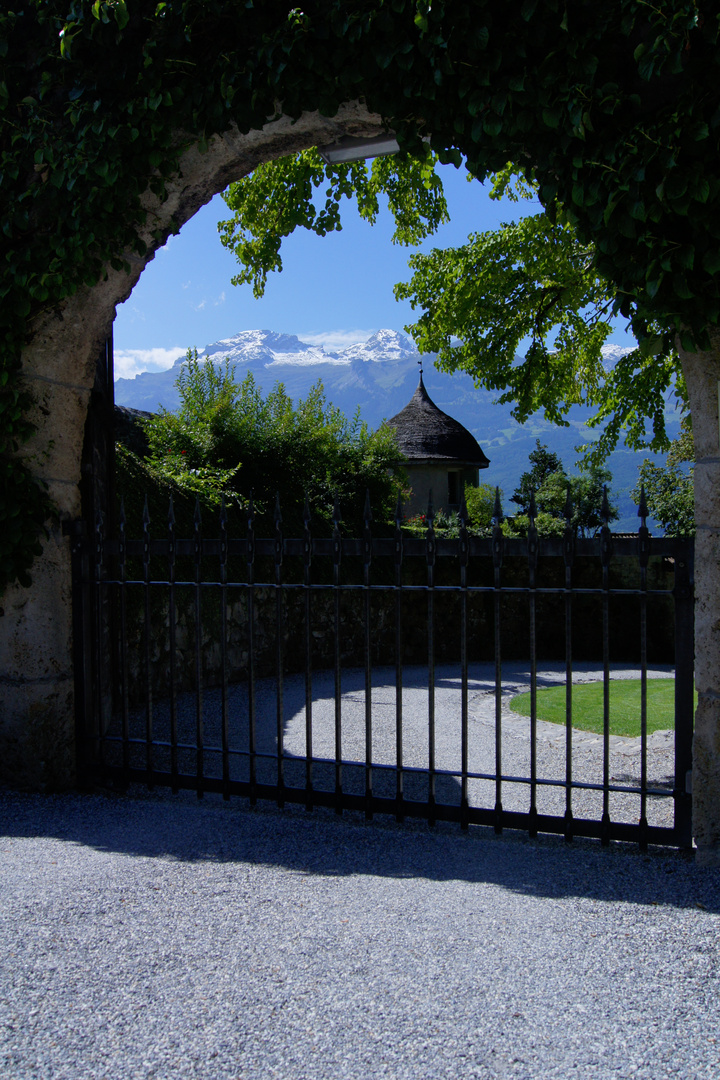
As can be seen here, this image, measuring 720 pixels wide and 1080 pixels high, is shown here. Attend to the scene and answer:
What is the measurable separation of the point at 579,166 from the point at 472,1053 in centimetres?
341

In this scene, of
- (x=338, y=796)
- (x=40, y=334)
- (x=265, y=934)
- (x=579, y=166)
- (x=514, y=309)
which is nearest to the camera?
(x=265, y=934)

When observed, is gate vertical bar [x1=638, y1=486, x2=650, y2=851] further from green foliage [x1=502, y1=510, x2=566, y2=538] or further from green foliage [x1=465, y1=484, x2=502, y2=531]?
green foliage [x1=465, y1=484, x2=502, y2=531]

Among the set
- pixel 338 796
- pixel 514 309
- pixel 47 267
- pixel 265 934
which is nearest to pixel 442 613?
pixel 514 309

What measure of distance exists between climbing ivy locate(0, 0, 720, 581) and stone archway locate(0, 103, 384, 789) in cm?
12

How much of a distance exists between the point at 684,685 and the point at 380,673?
7.40 meters

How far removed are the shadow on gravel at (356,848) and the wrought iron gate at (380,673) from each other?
129mm

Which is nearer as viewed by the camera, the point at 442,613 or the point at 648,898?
the point at 648,898

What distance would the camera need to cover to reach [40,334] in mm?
4641

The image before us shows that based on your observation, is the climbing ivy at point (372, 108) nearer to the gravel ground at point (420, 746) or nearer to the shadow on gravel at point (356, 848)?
the shadow on gravel at point (356, 848)

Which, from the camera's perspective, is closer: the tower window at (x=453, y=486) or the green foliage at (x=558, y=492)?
the tower window at (x=453, y=486)

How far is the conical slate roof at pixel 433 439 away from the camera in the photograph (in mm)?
30938

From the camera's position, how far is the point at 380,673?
10.8m

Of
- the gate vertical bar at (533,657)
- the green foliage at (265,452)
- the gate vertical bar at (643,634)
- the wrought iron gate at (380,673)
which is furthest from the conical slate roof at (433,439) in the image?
the gate vertical bar at (643,634)

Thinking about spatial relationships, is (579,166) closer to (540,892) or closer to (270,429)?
(540,892)
